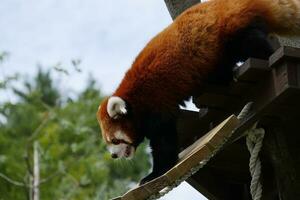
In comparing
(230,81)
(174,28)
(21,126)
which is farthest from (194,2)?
(21,126)

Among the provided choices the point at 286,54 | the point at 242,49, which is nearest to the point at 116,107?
the point at 242,49

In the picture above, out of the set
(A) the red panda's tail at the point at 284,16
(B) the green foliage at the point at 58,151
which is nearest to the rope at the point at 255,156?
(A) the red panda's tail at the point at 284,16

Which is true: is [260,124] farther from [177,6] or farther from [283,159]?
[177,6]

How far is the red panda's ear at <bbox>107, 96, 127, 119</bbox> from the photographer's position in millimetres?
4395

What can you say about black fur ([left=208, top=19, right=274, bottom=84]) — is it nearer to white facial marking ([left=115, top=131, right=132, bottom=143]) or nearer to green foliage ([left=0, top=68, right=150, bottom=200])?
white facial marking ([left=115, top=131, right=132, bottom=143])

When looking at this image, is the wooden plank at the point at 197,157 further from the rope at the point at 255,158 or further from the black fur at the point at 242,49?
the black fur at the point at 242,49

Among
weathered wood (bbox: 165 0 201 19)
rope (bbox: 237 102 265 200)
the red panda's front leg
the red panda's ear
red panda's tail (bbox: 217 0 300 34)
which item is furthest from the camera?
weathered wood (bbox: 165 0 201 19)

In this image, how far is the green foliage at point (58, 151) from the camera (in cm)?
1078

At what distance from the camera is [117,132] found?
15.3ft

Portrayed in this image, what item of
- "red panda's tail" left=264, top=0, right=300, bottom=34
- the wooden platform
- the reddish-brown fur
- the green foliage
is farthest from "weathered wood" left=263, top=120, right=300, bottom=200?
the green foliage

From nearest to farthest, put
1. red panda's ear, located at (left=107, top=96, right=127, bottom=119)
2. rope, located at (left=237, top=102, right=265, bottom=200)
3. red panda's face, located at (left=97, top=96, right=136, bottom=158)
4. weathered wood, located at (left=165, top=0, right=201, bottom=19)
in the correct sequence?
rope, located at (left=237, top=102, right=265, bottom=200) → red panda's ear, located at (left=107, top=96, right=127, bottom=119) → red panda's face, located at (left=97, top=96, right=136, bottom=158) → weathered wood, located at (left=165, top=0, right=201, bottom=19)

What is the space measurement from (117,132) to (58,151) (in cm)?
855

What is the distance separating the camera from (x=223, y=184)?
15.1 ft

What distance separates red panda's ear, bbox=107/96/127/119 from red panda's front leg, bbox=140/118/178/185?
0.26 metres
